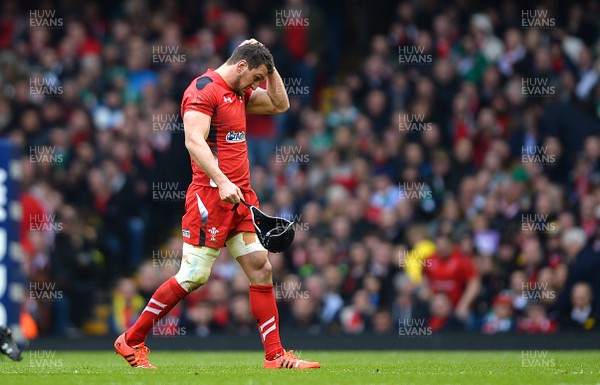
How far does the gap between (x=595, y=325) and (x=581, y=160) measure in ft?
7.81

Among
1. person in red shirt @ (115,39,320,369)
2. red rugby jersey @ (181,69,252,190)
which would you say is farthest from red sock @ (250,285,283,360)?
red rugby jersey @ (181,69,252,190)

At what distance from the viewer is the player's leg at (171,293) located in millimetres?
8875

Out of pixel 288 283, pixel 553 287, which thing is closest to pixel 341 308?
pixel 288 283

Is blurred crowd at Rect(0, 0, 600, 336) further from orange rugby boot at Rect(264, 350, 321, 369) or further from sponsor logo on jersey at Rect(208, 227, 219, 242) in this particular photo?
sponsor logo on jersey at Rect(208, 227, 219, 242)

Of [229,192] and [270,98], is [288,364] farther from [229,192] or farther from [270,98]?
[270,98]

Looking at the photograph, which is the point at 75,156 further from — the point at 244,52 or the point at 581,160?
the point at 244,52

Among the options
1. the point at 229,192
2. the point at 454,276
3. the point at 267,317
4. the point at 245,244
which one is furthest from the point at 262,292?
the point at 454,276

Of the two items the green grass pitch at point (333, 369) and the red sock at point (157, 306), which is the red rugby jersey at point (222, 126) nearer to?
the red sock at point (157, 306)

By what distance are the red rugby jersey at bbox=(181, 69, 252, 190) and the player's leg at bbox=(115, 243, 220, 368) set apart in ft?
1.64

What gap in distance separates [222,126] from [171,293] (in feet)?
4.00

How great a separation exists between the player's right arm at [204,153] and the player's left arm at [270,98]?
700mm

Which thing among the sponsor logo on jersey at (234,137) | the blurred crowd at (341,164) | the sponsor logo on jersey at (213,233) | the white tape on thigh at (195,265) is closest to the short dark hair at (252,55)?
the sponsor logo on jersey at (234,137)

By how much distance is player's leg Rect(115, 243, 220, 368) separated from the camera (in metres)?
8.88

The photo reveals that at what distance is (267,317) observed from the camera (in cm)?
898
